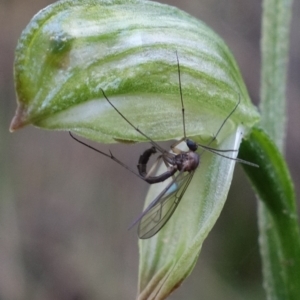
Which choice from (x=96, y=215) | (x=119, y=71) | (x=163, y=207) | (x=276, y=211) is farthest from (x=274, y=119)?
(x=96, y=215)

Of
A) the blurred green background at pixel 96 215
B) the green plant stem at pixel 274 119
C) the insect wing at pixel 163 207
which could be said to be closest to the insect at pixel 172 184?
the insect wing at pixel 163 207

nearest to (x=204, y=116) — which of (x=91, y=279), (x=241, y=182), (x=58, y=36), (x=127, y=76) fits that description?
(x=127, y=76)

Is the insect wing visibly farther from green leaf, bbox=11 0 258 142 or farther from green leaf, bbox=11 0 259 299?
green leaf, bbox=11 0 258 142

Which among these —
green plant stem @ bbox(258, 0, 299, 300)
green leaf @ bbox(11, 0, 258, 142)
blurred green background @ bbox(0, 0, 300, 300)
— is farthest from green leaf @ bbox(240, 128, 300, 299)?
blurred green background @ bbox(0, 0, 300, 300)

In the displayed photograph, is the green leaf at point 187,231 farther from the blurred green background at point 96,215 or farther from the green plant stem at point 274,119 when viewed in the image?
the blurred green background at point 96,215

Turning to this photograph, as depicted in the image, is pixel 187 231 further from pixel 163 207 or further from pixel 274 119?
pixel 274 119

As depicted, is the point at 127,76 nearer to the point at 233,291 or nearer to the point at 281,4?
the point at 281,4
